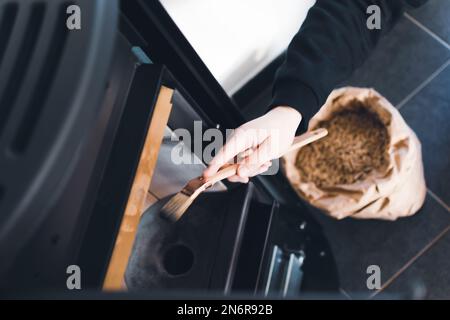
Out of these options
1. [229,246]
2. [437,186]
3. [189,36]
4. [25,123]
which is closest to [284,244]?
[229,246]

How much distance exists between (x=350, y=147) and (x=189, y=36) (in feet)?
1.49

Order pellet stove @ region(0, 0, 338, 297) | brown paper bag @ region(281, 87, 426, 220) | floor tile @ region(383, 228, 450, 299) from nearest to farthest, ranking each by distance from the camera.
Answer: pellet stove @ region(0, 0, 338, 297), brown paper bag @ region(281, 87, 426, 220), floor tile @ region(383, 228, 450, 299)

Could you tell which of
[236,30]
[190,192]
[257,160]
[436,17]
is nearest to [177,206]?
[190,192]

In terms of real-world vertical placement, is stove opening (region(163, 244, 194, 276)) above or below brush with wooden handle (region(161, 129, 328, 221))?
below

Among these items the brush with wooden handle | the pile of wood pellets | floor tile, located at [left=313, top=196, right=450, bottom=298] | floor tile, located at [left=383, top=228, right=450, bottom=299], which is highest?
the brush with wooden handle

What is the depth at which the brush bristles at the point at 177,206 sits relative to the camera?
0.55 meters

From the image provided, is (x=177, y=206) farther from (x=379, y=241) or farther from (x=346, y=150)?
(x=379, y=241)

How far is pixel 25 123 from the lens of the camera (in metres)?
0.25

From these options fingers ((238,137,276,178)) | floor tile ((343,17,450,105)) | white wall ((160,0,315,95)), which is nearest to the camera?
fingers ((238,137,276,178))

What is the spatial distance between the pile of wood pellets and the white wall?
9.1 inches

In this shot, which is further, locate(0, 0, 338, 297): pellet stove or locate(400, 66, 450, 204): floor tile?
locate(400, 66, 450, 204): floor tile

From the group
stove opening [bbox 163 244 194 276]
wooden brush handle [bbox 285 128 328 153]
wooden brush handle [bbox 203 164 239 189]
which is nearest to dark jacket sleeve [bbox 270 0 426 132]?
wooden brush handle [bbox 285 128 328 153]

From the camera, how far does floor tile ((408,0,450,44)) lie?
4.25 feet

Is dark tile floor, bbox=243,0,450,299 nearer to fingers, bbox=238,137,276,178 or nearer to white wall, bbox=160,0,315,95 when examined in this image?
white wall, bbox=160,0,315,95
